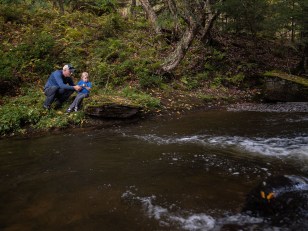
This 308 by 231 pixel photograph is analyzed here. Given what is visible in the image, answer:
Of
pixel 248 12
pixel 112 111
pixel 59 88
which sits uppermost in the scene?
pixel 248 12

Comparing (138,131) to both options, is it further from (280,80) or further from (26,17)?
(26,17)

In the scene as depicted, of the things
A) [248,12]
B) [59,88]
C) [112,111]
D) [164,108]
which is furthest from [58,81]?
[248,12]

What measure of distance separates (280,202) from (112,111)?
647cm

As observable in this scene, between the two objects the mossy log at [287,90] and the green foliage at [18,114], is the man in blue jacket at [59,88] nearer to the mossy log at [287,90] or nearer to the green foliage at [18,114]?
the green foliage at [18,114]

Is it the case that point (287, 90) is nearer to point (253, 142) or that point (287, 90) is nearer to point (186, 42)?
point (186, 42)

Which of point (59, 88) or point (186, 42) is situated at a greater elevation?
point (186, 42)

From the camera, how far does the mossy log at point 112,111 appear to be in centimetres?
925

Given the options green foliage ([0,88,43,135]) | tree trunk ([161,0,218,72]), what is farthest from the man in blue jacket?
tree trunk ([161,0,218,72])

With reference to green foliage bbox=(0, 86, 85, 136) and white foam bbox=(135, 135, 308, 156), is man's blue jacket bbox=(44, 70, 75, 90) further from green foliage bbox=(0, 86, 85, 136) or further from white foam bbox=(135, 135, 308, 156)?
white foam bbox=(135, 135, 308, 156)

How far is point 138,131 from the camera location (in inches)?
327

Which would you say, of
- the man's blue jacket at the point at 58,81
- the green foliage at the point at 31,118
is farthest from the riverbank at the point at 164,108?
the man's blue jacket at the point at 58,81

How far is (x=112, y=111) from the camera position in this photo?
9.38 m

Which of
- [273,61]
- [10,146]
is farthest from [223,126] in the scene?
[273,61]

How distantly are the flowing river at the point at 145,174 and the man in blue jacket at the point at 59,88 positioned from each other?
191cm
